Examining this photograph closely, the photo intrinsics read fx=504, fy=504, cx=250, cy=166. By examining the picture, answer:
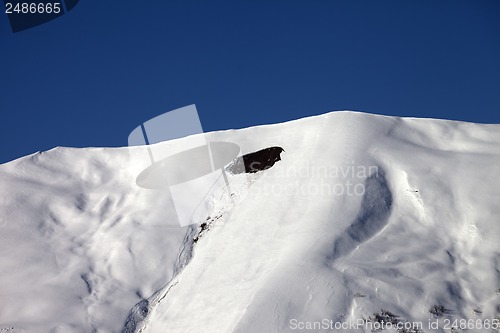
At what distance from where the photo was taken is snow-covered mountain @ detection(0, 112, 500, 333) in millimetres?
18281

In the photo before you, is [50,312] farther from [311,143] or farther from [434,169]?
[434,169]

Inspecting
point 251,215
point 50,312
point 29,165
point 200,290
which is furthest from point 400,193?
point 29,165
